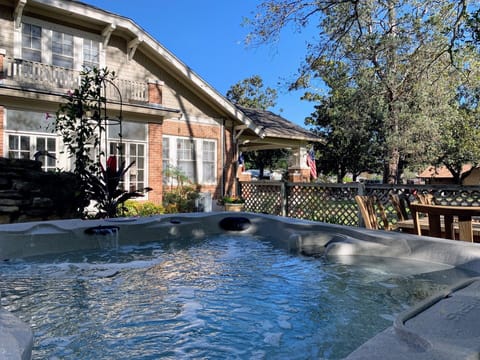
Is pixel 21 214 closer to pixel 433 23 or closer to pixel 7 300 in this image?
pixel 7 300

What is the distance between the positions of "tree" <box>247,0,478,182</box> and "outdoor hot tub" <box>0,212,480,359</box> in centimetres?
497

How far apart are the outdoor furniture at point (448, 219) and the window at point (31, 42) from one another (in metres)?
9.30

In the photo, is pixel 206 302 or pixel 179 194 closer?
pixel 206 302

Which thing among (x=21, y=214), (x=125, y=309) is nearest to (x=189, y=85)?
(x=21, y=214)

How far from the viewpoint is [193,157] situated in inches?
475

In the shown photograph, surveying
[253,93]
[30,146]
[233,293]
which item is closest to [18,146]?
[30,146]

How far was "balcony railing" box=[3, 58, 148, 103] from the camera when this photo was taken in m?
8.67

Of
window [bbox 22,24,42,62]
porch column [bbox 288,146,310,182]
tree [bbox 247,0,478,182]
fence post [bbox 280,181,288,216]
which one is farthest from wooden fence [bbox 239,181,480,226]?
window [bbox 22,24,42,62]

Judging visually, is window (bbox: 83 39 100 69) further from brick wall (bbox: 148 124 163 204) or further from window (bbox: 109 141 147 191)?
window (bbox: 109 141 147 191)

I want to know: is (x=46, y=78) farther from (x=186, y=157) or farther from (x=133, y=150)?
(x=186, y=157)

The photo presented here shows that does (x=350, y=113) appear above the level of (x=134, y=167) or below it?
above

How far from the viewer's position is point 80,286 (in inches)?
144

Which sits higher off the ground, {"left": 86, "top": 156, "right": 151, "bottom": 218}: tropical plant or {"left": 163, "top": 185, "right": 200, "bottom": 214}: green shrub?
{"left": 86, "top": 156, "right": 151, "bottom": 218}: tropical plant

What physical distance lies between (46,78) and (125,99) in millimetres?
1914
